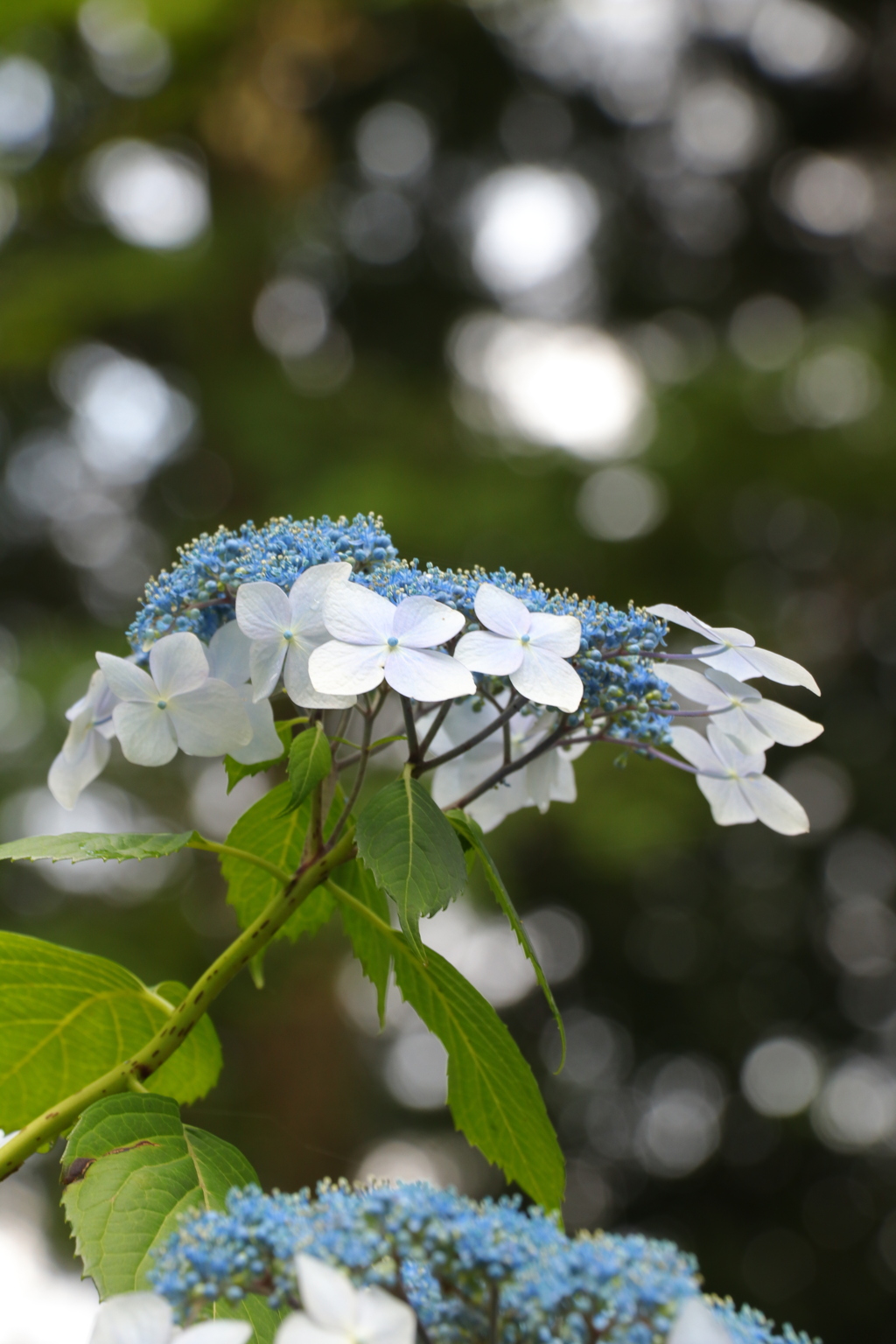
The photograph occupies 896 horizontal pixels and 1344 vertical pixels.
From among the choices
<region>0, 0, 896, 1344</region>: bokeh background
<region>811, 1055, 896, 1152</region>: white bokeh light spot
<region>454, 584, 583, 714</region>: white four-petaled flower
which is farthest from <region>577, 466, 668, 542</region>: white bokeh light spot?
<region>454, 584, 583, 714</region>: white four-petaled flower

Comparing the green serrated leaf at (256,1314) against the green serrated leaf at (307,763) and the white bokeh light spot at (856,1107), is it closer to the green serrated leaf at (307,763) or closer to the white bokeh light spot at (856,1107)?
the green serrated leaf at (307,763)

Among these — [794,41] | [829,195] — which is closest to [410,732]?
[829,195]

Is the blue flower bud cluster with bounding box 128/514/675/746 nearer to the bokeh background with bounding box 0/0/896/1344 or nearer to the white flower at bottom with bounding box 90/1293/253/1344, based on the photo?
the white flower at bottom with bounding box 90/1293/253/1344

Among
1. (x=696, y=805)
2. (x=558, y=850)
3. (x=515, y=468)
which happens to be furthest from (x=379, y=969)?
(x=558, y=850)

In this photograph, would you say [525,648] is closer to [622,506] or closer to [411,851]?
[411,851]

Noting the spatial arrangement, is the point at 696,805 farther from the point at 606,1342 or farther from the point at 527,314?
the point at 606,1342

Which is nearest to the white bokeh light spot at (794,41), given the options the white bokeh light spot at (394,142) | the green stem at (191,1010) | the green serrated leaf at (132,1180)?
the white bokeh light spot at (394,142)
